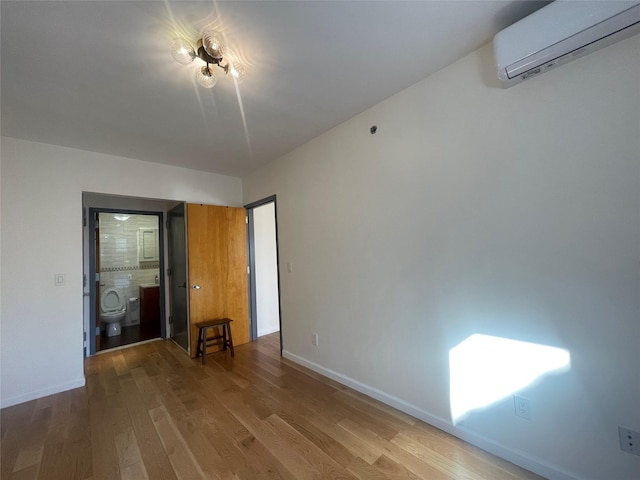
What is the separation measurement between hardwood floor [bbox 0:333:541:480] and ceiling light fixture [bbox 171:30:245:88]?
7.94ft

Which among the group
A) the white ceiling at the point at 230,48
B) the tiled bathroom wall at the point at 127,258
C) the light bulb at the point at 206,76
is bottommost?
the tiled bathroom wall at the point at 127,258

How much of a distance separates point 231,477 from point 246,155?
120 inches

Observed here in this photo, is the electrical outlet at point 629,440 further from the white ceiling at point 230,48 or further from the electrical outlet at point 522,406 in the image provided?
the white ceiling at point 230,48

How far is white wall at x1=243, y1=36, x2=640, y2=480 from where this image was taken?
4.03ft

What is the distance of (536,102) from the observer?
1438 millimetres

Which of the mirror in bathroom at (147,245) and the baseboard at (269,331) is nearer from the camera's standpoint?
the baseboard at (269,331)

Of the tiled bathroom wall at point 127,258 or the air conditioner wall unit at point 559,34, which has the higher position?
the air conditioner wall unit at point 559,34

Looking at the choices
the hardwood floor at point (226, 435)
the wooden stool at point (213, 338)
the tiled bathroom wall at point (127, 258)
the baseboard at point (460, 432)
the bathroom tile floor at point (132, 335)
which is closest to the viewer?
the baseboard at point (460, 432)

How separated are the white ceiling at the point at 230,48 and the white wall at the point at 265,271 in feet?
6.15

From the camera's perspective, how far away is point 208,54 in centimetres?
149

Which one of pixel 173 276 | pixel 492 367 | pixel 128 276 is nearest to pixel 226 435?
pixel 492 367

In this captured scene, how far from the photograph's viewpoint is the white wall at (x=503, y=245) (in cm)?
123

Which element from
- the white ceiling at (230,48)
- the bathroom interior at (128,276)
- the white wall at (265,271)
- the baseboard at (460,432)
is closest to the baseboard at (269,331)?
the white wall at (265,271)

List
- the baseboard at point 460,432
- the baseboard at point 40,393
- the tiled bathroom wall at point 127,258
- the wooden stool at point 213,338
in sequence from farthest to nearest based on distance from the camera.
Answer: the tiled bathroom wall at point 127,258, the wooden stool at point 213,338, the baseboard at point 40,393, the baseboard at point 460,432
